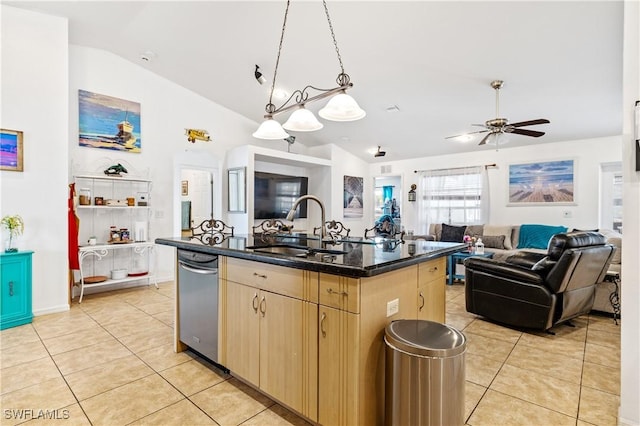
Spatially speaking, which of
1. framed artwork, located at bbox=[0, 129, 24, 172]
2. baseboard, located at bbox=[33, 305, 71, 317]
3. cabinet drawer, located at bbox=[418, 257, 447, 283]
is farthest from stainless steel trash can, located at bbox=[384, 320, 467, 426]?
framed artwork, located at bbox=[0, 129, 24, 172]

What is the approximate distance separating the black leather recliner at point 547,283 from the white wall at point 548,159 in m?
2.81

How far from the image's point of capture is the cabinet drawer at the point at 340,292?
57.1 inches

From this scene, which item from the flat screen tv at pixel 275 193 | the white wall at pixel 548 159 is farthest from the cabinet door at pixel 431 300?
the white wall at pixel 548 159

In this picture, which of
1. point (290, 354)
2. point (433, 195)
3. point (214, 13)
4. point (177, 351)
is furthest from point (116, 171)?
point (433, 195)

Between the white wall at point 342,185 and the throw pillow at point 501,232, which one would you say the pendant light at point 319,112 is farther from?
the throw pillow at point 501,232

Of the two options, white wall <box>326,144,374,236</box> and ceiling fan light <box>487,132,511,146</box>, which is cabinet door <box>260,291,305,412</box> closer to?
ceiling fan light <box>487,132,511,146</box>

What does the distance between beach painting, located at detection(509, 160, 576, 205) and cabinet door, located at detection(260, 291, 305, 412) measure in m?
6.02

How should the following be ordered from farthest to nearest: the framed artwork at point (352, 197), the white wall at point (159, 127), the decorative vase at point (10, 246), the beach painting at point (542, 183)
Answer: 1. the framed artwork at point (352, 197)
2. the beach painting at point (542, 183)
3. the white wall at point (159, 127)
4. the decorative vase at point (10, 246)

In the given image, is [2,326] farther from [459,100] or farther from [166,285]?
[459,100]

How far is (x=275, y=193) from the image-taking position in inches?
256

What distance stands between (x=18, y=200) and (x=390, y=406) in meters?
4.26

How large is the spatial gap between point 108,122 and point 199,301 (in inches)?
143

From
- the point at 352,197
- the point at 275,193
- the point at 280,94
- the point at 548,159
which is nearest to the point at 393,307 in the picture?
the point at 280,94

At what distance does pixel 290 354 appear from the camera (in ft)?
5.67
